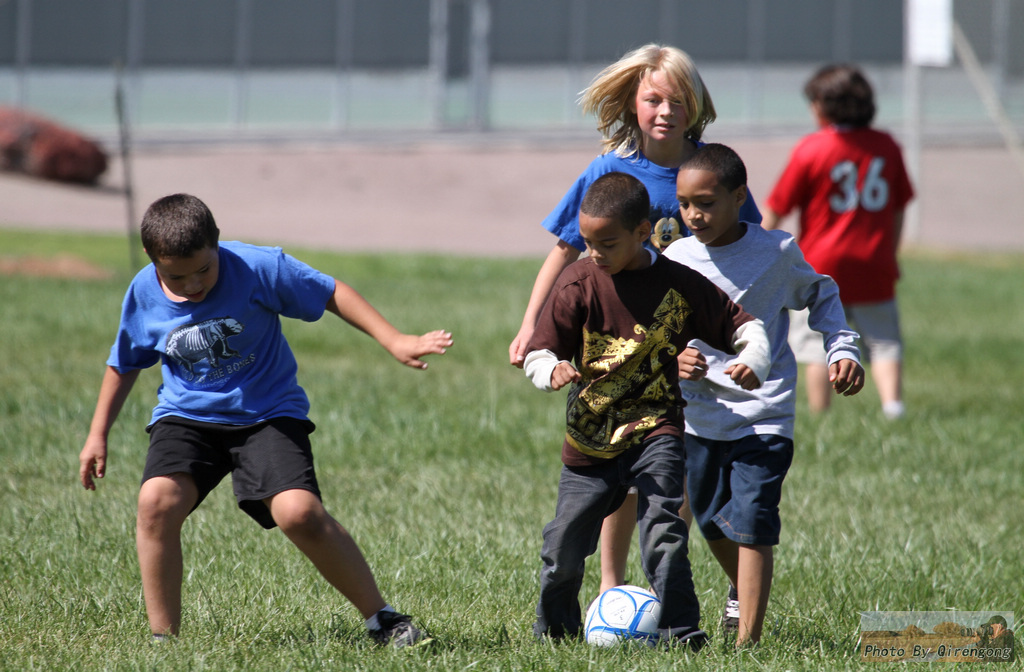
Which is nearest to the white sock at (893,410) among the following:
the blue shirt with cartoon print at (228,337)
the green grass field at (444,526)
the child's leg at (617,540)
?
the green grass field at (444,526)

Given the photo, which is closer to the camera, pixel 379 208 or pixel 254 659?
pixel 254 659

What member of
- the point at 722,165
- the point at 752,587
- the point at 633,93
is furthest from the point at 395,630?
the point at 633,93

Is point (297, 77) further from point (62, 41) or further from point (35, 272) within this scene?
point (35, 272)

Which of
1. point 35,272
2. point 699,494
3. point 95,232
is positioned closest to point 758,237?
point 699,494

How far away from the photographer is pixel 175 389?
3.55m

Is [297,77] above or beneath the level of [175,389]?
above

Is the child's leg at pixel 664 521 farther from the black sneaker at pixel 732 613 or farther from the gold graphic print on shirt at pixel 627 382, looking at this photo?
the black sneaker at pixel 732 613

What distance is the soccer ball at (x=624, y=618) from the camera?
356 centimetres

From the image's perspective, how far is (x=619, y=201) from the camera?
10.8 feet

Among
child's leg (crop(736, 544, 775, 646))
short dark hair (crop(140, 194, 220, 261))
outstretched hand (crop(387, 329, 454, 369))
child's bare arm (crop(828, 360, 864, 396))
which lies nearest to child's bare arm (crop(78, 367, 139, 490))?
short dark hair (crop(140, 194, 220, 261))

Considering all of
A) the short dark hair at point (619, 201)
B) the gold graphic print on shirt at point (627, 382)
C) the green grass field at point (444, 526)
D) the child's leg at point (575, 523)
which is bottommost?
the green grass field at point (444, 526)

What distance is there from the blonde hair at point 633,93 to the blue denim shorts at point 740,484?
112cm

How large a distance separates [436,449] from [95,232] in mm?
15653

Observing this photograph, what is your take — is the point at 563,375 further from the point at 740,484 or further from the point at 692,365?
the point at 740,484
